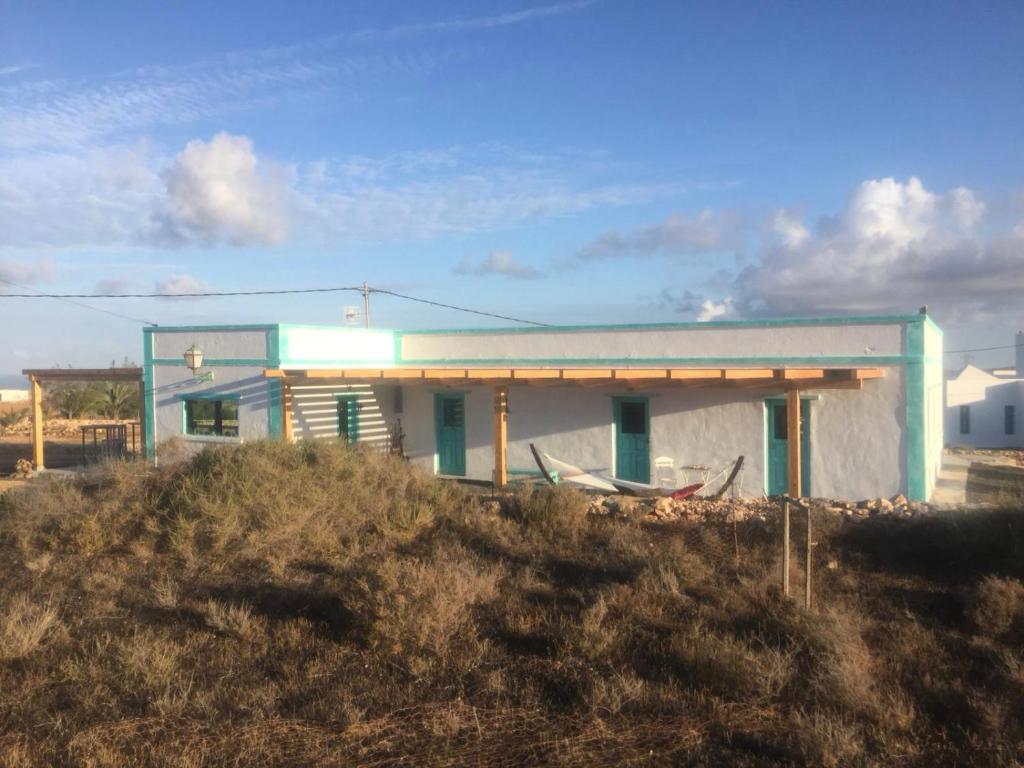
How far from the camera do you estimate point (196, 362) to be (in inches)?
655

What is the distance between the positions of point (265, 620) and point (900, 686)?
17.2 ft

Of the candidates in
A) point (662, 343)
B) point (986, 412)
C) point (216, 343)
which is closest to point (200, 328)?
point (216, 343)

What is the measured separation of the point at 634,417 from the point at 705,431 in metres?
1.40

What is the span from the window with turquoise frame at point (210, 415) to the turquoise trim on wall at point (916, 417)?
1231 centimetres

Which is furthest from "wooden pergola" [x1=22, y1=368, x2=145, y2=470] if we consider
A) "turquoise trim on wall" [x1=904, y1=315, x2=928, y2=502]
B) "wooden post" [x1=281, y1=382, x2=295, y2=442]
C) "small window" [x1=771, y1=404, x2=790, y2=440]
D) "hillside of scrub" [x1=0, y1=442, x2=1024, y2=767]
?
"turquoise trim on wall" [x1=904, y1=315, x2=928, y2=502]

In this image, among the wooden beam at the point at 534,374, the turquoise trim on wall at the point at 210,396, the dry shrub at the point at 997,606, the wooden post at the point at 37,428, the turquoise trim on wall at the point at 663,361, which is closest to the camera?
the dry shrub at the point at 997,606

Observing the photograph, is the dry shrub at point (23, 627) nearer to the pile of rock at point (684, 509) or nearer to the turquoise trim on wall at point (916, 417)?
the pile of rock at point (684, 509)

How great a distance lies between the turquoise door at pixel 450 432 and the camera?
17.1 m

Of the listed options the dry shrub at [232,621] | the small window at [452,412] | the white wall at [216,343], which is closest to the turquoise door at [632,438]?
the small window at [452,412]

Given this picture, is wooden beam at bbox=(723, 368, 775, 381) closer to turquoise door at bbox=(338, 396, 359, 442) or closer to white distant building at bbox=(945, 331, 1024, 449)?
turquoise door at bbox=(338, 396, 359, 442)

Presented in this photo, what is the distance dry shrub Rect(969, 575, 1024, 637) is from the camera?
22.5 ft

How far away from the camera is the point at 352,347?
17.4 metres

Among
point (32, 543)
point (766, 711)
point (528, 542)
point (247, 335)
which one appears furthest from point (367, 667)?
point (247, 335)

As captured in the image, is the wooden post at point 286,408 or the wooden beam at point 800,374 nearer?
the wooden beam at point 800,374
